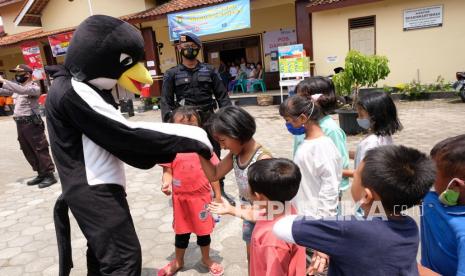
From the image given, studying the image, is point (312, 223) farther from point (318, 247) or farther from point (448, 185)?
point (448, 185)

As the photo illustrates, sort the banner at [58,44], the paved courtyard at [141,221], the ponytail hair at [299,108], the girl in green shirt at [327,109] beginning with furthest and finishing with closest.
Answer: the banner at [58,44], the paved courtyard at [141,221], the girl in green shirt at [327,109], the ponytail hair at [299,108]

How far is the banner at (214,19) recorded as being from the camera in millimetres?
10812

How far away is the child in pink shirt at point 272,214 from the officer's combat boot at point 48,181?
445 cm

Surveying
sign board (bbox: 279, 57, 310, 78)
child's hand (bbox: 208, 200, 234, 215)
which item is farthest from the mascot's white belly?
sign board (bbox: 279, 57, 310, 78)

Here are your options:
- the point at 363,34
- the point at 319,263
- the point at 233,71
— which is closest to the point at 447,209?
the point at 319,263

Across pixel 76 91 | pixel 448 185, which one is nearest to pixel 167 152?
pixel 76 91

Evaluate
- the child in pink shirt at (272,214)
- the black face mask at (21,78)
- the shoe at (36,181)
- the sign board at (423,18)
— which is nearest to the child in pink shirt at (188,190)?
the child in pink shirt at (272,214)

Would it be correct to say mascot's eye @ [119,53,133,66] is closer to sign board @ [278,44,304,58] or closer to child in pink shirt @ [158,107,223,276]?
child in pink shirt @ [158,107,223,276]

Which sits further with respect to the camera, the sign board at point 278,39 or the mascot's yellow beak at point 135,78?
the sign board at point 278,39

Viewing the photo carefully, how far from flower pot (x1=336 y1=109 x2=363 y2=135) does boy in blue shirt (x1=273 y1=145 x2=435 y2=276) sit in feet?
18.0

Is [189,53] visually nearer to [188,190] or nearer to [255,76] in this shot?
[188,190]

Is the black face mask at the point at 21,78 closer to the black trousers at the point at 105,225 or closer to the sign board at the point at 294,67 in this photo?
the black trousers at the point at 105,225

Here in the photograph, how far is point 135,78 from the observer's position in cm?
185

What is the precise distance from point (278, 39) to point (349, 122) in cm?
736
